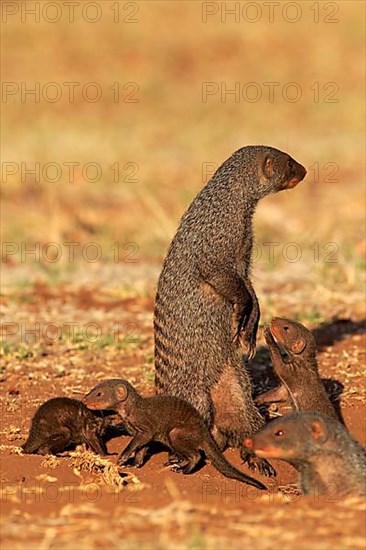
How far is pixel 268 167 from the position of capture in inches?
236

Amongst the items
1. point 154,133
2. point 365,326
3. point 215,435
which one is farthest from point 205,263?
point 154,133

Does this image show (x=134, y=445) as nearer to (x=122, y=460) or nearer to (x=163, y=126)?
(x=122, y=460)

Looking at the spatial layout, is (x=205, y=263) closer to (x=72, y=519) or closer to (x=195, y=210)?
(x=195, y=210)

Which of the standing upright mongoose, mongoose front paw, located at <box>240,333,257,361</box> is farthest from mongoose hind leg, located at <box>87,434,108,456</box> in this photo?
mongoose front paw, located at <box>240,333,257,361</box>

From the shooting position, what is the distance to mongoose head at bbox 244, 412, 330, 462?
4.80 meters

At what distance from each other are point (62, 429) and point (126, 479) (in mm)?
580

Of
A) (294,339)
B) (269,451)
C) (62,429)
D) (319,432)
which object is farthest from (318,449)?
(62,429)

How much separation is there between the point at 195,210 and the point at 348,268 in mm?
3636

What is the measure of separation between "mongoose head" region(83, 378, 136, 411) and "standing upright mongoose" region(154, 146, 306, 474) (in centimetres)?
26

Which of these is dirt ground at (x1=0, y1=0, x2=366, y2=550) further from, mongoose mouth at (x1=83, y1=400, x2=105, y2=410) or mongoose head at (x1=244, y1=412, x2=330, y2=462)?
mongoose mouth at (x1=83, y1=400, x2=105, y2=410)

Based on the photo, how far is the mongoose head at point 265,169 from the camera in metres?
5.92

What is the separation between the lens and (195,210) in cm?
574

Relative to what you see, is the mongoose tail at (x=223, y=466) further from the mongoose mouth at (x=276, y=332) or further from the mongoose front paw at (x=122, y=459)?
the mongoose mouth at (x=276, y=332)

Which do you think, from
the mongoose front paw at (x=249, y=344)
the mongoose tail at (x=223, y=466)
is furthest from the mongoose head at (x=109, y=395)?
the mongoose front paw at (x=249, y=344)
